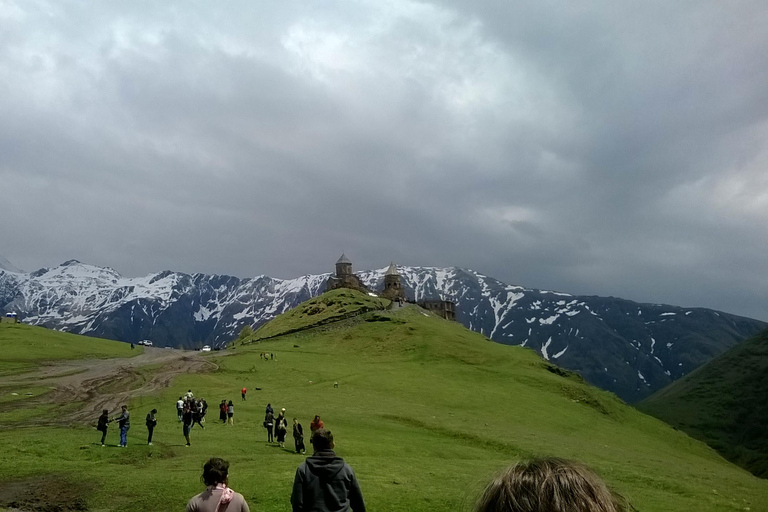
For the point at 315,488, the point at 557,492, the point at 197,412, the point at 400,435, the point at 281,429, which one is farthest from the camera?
the point at 400,435

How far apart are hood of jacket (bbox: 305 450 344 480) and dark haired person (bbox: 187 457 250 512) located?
4.96 ft

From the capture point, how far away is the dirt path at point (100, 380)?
2040 inches

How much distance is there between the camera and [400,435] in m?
47.9

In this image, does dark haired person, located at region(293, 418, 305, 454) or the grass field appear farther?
the grass field

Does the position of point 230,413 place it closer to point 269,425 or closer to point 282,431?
point 269,425

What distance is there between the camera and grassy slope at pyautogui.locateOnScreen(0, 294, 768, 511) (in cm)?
2610

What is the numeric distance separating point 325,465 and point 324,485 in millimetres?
368

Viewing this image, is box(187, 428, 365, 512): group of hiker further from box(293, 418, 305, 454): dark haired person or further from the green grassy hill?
the green grassy hill

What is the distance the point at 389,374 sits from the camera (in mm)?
84938

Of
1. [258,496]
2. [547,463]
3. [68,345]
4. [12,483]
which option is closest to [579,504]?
[547,463]

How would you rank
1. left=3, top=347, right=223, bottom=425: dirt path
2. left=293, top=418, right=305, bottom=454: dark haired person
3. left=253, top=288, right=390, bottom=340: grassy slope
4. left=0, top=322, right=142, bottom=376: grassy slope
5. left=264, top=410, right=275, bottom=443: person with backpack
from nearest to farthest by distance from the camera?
left=293, top=418, right=305, bottom=454: dark haired person, left=264, top=410, right=275, bottom=443: person with backpack, left=3, top=347, right=223, bottom=425: dirt path, left=0, top=322, right=142, bottom=376: grassy slope, left=253, top=288, right=390, bottom=340: grassy slope

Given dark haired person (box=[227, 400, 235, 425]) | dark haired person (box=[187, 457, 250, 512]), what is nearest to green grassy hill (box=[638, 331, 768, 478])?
dark haired person (box=[227, 400, 235, 425])

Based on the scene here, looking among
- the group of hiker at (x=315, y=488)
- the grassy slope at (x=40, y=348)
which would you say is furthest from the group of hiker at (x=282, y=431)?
the grassy slope at (x=40, y=348)

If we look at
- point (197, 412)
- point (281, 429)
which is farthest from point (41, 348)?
point (281, 429)
